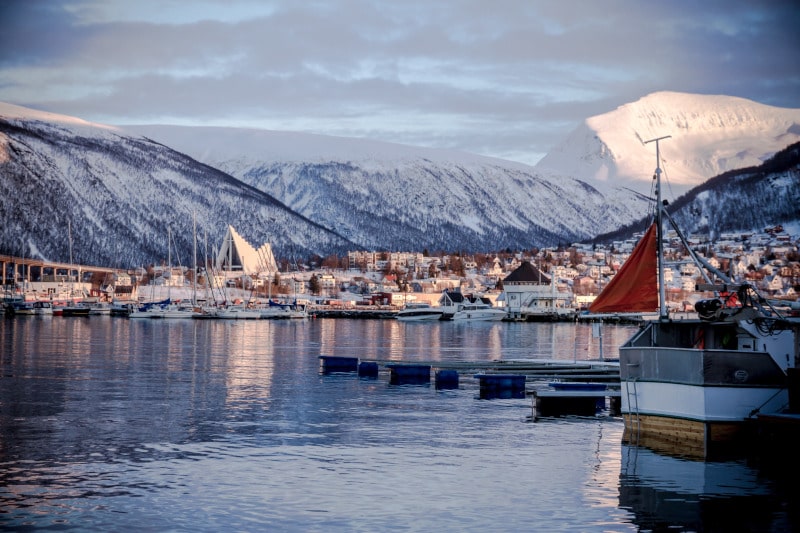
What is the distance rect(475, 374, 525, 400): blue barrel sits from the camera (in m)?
39.6

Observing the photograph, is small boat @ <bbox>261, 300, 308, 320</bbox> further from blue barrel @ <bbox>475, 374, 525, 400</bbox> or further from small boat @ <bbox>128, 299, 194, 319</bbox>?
blue barrel @ <bbox>475, 374, 525, 400</bbox>

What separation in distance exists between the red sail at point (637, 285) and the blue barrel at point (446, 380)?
361 inches

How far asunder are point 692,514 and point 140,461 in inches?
465

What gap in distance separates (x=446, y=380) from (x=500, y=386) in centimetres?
300

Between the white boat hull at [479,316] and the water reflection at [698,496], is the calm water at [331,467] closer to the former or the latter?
the water reflection at [698,496]

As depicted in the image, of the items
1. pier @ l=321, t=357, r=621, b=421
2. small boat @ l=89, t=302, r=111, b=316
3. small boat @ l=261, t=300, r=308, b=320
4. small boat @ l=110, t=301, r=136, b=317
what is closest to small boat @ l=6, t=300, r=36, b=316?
small boat @ l=89, t=302, r=111, b=316

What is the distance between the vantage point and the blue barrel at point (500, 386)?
39625 millimetres

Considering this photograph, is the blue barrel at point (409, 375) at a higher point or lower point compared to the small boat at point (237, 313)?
lower

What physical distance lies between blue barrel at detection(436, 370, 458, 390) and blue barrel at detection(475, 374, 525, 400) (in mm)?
2460

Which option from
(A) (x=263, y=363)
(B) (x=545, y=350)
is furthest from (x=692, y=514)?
(B) (x=545, y=350)

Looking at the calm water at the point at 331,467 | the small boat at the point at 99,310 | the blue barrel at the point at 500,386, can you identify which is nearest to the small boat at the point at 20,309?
the small boat at the point at 99,310

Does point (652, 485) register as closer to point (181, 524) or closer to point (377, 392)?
point (181, 524)

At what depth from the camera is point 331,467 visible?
79.7ft

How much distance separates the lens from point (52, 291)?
186875 mm
